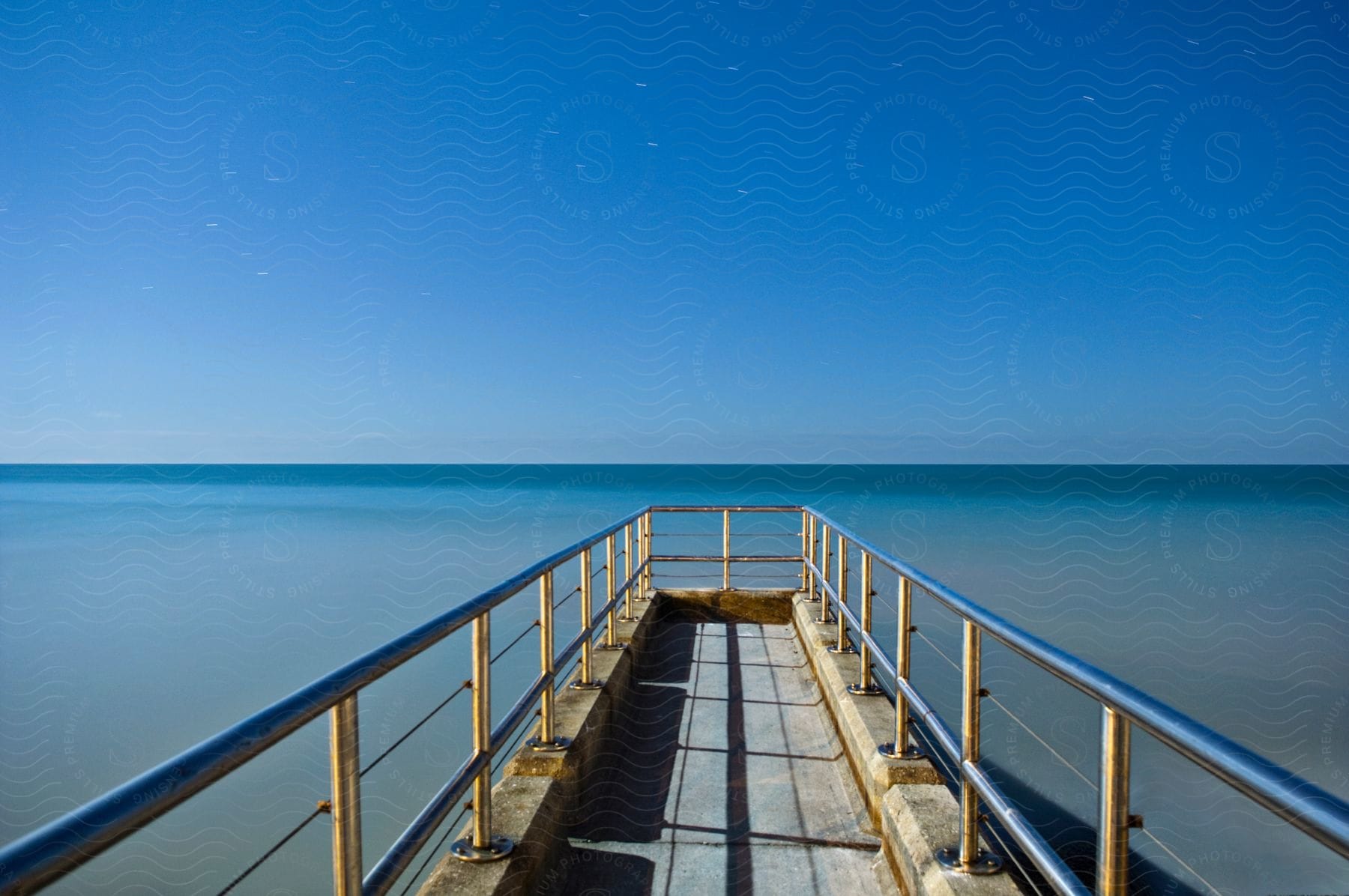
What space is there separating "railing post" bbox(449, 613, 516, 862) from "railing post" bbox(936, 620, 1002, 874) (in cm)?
137

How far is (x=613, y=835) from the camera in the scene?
9.61 ft

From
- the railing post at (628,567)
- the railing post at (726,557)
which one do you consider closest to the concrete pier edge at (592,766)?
the railing post at (628,567)

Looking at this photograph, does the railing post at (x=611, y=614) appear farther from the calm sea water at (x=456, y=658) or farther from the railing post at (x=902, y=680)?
the railing post at (x=902, y=680)

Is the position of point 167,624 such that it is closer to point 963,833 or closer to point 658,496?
point 963,833

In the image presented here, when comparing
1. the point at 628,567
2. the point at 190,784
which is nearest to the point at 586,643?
the point at 628,567

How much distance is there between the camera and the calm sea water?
5.57 m

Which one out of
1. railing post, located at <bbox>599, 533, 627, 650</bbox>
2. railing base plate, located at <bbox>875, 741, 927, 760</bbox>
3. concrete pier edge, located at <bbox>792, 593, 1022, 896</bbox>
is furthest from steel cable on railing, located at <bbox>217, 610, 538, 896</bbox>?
railing post, located at <bbox>599, 533, 627, 650</bbox>

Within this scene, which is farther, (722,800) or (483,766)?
(722,800)

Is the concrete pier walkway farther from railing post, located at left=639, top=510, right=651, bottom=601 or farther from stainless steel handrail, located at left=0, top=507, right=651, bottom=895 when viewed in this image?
railing post, located at left=639, top=510, right=651, bottom=601

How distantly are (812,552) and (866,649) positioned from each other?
278cm

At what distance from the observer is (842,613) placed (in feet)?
15.1

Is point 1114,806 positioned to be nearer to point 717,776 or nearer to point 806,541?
point 717,776

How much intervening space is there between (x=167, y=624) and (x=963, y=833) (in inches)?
594

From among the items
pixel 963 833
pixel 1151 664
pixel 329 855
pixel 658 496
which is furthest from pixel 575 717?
pixel 658 496
